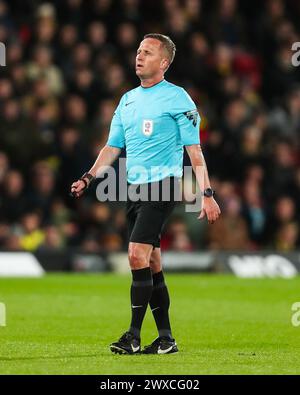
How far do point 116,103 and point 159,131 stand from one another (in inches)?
398

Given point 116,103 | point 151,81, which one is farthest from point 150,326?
point 116,103

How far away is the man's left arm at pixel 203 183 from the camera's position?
8.60 meters

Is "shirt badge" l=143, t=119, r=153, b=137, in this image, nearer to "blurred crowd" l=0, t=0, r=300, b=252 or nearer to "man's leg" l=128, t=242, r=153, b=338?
"man's leg" l=128, t=242, r=153, b=338

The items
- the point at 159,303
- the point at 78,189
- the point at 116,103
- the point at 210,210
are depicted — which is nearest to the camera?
the point at 210,210

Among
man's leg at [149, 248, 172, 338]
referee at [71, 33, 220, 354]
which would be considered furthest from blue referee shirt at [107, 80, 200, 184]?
man's leg at [149, 248, 172, 338]

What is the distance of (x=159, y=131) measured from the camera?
Result: 8.94 metres

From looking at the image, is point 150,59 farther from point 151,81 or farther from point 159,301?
point 159,301

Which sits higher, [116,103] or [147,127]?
[116,103]

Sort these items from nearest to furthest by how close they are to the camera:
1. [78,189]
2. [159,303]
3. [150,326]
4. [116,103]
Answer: [78,189] → [159,303] → [150,326] → [116,103]

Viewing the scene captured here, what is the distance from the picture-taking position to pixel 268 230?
63.8 feet

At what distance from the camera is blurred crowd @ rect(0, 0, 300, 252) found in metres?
17.7

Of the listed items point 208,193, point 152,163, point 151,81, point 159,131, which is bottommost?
point 208,193

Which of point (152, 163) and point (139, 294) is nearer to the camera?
point (139, 294)
